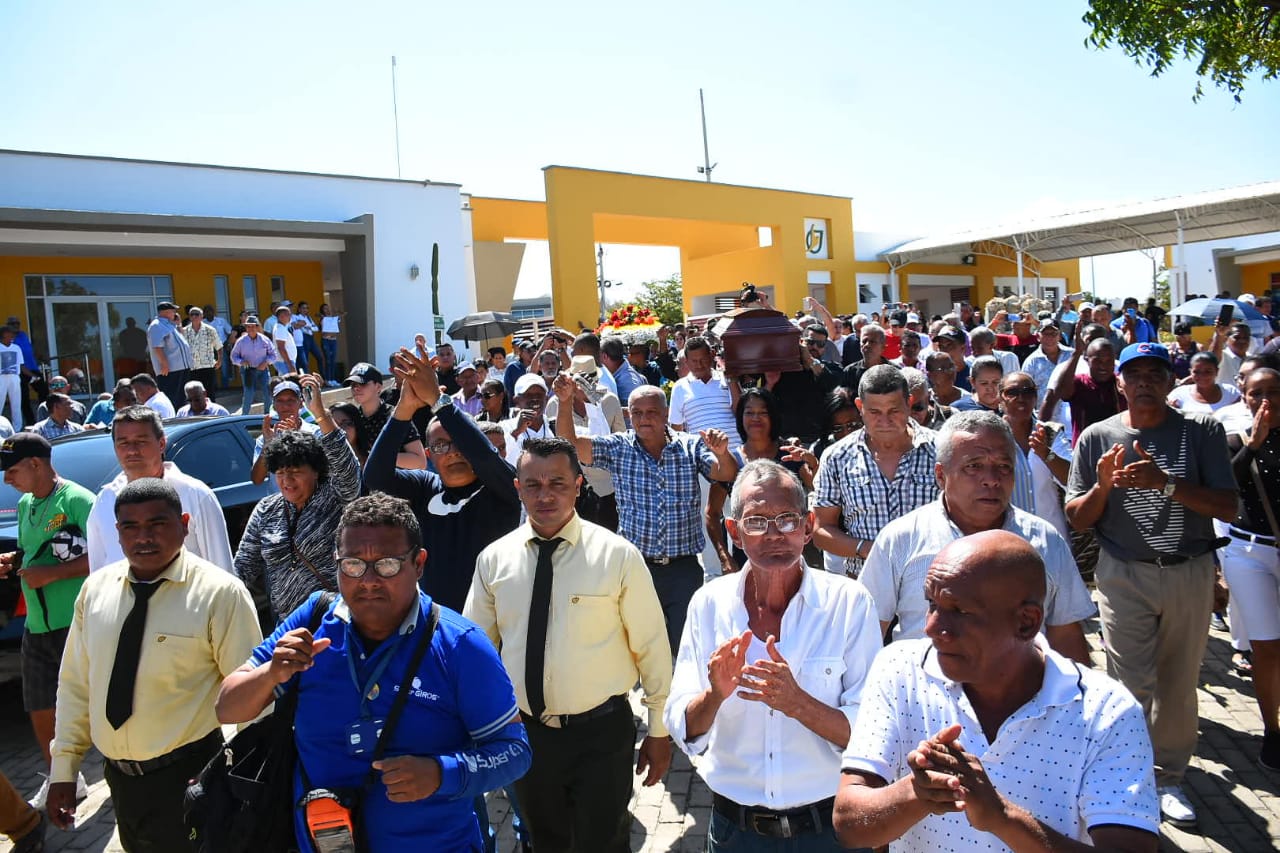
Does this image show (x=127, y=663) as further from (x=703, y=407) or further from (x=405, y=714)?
(x=703, y=407)

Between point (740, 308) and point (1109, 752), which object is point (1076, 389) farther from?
point (1109, 752)

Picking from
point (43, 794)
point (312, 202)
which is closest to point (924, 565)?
point (43, 794)

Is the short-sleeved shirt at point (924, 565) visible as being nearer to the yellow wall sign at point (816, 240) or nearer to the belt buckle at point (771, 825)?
the belt buckle at point (771, 825)

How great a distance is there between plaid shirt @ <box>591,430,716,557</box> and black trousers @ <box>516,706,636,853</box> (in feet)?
5.40

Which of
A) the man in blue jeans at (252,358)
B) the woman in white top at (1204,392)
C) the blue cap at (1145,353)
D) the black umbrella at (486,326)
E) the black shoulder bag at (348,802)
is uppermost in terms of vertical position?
the black umbrella at (486,326)

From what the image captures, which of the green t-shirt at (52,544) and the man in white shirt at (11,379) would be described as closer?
the green t-shirt at (52,544)

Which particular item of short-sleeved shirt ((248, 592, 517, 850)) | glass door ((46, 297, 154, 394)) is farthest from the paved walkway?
glass door ((46, 297, 154, 394))

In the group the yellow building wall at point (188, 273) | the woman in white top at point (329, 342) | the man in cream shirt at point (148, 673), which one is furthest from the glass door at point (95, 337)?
the man in cream shirt at point (148, 673)

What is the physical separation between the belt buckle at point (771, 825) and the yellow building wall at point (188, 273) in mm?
19245

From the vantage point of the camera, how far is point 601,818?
11.2 feet

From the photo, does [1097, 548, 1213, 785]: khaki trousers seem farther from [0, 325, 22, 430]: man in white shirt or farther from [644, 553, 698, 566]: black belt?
[0, 325, 22, 430]: man in white shirt

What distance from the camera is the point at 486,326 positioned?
54.2ft

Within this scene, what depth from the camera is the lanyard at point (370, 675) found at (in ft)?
8.28

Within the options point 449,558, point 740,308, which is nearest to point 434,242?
point 740,308
